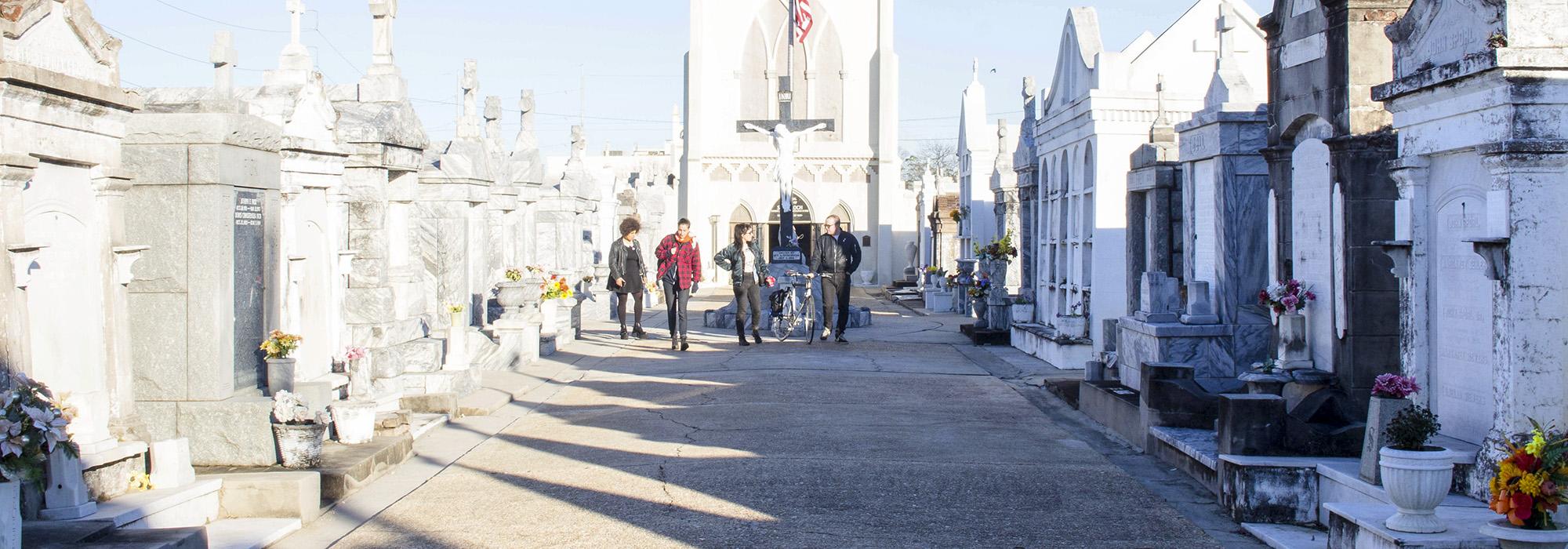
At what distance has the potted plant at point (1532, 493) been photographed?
16.2ft

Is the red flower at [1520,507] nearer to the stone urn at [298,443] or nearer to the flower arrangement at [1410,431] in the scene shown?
the flower arrangement at [1410,431]

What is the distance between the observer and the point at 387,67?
11516 millimetres

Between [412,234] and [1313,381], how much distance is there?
9.45 metres

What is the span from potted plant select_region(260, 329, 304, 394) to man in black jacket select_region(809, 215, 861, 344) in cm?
983

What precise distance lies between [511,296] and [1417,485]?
36.5ft

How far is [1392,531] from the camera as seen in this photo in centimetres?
536

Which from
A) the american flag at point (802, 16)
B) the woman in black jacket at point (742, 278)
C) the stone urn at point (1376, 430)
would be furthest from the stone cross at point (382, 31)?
the american flag at point (802, 16)

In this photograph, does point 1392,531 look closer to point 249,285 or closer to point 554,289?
point 249,285

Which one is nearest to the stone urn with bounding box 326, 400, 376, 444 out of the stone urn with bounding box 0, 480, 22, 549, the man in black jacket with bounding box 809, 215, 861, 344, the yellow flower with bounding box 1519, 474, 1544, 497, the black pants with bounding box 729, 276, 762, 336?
the stone urn with bounding box 0, 480, 22, 549

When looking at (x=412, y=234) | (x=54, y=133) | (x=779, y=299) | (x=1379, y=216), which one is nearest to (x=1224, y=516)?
(x=1379, y=216)

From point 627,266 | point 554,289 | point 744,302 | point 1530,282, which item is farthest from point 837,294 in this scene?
point 1530,282

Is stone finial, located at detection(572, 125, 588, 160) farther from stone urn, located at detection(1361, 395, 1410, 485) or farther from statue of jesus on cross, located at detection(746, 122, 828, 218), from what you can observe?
stone urn, located at detection(1361, 395, 1410, 485)

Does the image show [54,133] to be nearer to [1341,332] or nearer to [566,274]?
[1341,332]

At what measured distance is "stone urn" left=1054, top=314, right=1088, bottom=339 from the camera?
15.2 m
